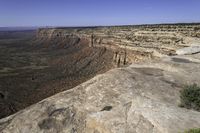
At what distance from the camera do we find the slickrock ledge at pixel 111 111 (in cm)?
904

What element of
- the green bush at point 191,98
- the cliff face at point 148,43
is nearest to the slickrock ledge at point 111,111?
the green bush at point 191,98

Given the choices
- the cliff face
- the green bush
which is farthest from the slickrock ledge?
the cliff face

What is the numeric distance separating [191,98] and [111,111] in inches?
147

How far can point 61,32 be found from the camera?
13075 centimetres

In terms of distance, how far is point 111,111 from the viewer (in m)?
10.1

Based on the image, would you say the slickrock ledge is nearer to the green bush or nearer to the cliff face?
the green bush

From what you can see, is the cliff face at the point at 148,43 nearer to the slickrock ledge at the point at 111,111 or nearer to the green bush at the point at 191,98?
the slickrock ledge at the point at 111,111

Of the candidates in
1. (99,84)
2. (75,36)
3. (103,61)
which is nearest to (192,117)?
(99,84)

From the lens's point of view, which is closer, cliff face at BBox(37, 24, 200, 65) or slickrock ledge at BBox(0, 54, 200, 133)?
slickrock ledge at BBox(0, 54, 200, 133)

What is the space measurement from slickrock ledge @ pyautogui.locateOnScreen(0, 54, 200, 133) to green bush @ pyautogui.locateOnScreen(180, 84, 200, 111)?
0.37 meters

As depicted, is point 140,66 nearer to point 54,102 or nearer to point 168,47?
point 54,102

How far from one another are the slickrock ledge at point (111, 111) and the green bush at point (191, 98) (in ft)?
1.22

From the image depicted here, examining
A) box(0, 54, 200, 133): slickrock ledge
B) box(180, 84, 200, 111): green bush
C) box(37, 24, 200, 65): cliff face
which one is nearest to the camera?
box(0, 54, 200, 133): slickrock ledge

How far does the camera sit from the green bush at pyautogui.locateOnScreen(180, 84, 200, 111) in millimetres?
10797
